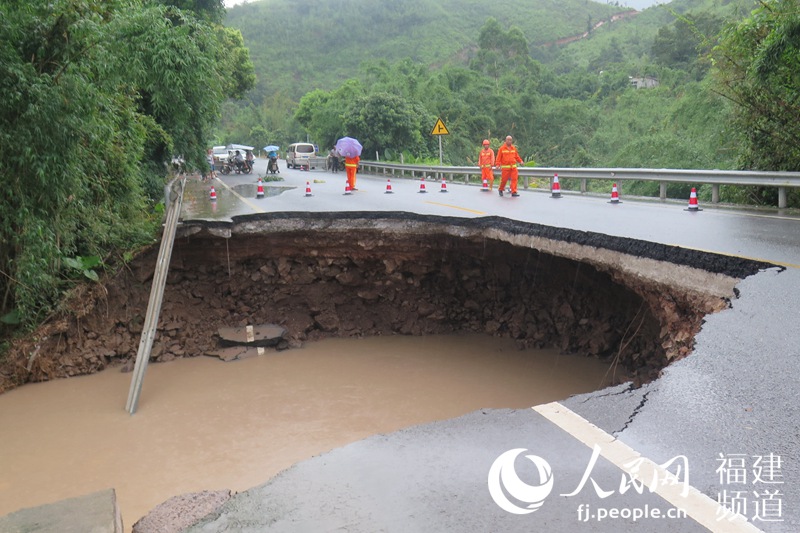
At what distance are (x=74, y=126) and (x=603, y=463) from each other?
26.1 feet

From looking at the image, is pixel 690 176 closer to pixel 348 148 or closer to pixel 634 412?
pixel 348 148

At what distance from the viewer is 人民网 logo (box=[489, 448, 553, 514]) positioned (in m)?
3.23

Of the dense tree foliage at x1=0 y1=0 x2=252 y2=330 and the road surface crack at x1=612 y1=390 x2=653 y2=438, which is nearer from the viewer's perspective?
the road surface crack at x1=612 y1=390 x2=653 y2=438

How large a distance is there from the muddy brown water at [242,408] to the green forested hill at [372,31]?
8553cm

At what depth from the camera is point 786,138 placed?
12.4 m

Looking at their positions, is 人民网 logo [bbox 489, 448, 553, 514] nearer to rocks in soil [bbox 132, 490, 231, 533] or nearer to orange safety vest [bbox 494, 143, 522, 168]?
rocks in soil [bbox 132, 490, 231, 533]

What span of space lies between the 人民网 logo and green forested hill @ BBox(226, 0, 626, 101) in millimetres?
92724

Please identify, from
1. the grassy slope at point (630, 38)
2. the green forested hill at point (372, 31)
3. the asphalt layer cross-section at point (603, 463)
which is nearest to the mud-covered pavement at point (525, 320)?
the asphalt layer cross-section at point (603, 463)

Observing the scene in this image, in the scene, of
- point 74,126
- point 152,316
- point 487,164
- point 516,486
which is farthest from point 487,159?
point 516,486

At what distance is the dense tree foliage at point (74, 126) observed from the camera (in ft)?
26.7

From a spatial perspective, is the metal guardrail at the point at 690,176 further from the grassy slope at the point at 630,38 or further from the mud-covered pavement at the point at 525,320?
the grassy slope at the point at 630,38

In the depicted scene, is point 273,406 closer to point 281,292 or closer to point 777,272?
point 281,292

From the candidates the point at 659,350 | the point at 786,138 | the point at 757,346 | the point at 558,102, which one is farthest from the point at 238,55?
the point at 757,346

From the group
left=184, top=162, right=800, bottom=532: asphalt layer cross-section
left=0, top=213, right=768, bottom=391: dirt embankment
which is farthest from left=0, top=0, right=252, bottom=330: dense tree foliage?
left=184, top=162, right=800, bottom=532: asphalt layer cross-section
